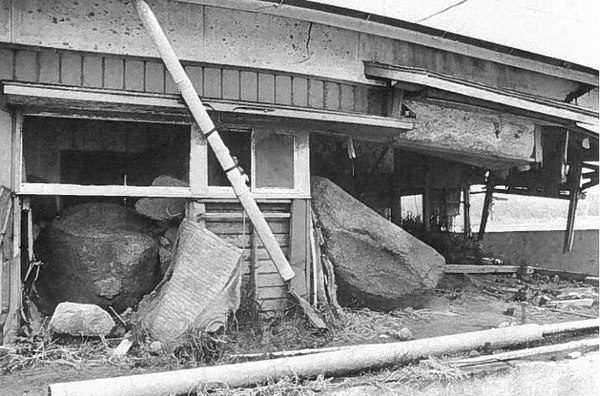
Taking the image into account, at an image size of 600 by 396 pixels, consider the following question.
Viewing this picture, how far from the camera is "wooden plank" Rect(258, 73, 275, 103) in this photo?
19.1 ft

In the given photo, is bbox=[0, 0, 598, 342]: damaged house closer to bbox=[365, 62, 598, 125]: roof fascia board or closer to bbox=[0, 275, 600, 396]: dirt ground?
bbox=[365, 62, 598, 125]: roof fascia board

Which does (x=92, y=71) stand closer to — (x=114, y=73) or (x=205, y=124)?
(x=114, y=73)

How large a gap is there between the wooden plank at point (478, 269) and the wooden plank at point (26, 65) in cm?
626

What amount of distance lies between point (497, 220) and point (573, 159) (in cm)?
1225

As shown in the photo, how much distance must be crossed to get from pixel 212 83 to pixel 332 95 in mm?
1364

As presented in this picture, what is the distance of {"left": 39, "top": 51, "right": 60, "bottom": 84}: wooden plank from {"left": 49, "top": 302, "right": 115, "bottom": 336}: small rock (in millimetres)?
1970

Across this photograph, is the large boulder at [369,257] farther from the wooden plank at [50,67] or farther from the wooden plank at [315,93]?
the wooden plank at [50,67]

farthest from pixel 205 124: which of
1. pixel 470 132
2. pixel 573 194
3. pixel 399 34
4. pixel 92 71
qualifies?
pixel 573 194

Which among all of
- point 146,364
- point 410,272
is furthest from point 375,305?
point 146,364

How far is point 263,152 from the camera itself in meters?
5.93

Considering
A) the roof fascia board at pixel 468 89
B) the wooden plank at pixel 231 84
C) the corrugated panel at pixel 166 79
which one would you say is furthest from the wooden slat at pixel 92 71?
the roof fascia board at pixel 468 89

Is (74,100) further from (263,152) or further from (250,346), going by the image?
(250,346)

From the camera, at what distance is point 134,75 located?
5312mm

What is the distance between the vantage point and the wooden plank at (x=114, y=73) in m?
5.21
